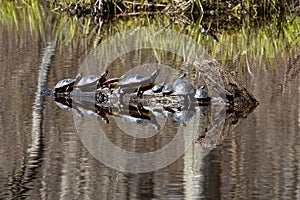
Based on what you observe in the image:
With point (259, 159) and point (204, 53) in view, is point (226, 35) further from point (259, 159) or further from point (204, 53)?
point (259, 159)

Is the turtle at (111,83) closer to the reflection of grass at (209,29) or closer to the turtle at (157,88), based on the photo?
the turtle at (157,88)

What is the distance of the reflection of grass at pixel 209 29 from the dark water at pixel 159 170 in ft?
8.91

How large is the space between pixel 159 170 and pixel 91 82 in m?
3.18

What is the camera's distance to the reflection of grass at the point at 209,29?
36.8 feet

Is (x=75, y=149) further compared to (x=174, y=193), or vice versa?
(x=75, y=149)

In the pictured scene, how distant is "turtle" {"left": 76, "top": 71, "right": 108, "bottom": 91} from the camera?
862cm

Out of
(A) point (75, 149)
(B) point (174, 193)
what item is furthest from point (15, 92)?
(B) point (174, 193)

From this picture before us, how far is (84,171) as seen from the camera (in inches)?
215

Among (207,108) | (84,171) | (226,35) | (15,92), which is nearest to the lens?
(84,171)

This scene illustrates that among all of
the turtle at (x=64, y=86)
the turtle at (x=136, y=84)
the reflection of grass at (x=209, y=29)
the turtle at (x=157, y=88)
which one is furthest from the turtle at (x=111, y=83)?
the reflection of grass at (x=209, y=29)

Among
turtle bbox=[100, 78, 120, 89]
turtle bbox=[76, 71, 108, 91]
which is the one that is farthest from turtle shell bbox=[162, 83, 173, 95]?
turtle bbox=[76, 71, 108, 91]

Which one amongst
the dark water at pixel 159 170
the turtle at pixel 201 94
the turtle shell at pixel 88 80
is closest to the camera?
the dark water at pixel 159 170

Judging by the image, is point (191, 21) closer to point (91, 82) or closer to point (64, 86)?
point (91, 82)

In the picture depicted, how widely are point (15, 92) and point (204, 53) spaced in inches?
126
